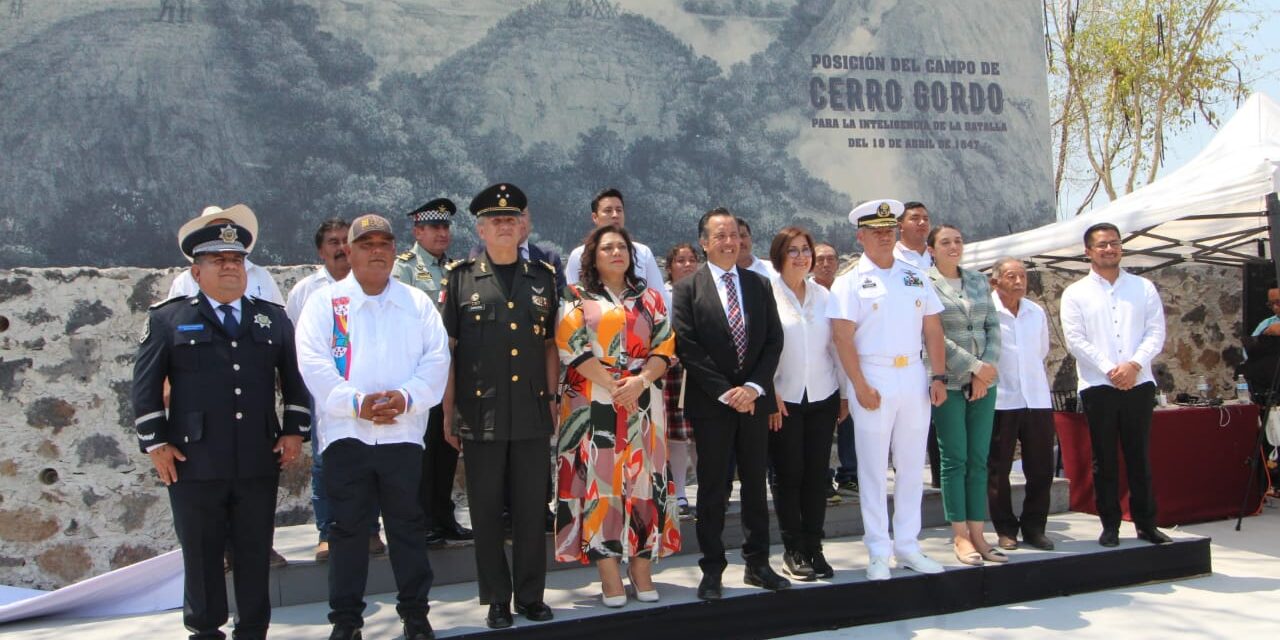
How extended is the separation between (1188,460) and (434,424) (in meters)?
5.20

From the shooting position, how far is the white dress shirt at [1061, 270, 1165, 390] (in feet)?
16.9

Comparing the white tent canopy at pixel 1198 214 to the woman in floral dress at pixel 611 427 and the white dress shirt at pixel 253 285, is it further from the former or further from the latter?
the white dress shirt at pixel 253 285

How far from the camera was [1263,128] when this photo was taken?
24.1ft

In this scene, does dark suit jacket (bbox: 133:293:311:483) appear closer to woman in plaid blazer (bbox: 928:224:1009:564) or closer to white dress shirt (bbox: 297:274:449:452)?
white dress shirt (bbox: 297:274:449:452)

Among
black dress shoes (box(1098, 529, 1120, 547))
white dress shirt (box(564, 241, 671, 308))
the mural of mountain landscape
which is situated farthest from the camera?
the mural of mountain landscape

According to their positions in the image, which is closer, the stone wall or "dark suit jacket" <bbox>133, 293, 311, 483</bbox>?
"dark suit jacket" <bbox>133, 293, 311, 483</bbox>

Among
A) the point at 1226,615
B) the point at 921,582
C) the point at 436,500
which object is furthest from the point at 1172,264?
the point at 436,500

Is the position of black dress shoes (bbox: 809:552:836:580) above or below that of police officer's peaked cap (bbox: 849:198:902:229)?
below

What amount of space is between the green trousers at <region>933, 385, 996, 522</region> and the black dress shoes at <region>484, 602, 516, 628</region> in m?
2.35

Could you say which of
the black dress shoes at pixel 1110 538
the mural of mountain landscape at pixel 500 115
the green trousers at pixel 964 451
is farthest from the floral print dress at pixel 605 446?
the mural of mountain landscape at pixel 500 115

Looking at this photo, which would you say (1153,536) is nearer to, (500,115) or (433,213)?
(433,213)

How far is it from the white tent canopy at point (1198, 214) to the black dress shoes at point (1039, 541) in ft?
8.18

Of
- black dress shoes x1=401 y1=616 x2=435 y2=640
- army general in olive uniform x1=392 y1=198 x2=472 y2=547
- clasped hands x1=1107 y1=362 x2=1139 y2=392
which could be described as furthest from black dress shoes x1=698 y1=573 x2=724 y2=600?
clasped hands x1=1107 y1=362 x2=1139 y2=392

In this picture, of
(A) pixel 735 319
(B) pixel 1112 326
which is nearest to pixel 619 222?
(A) pixel 735 319
